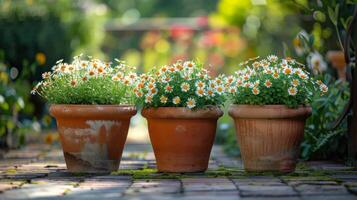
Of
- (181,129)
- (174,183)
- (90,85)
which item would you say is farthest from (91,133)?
(174,183)

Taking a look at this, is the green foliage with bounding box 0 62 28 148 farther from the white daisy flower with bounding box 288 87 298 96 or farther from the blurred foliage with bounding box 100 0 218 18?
the blurred foliage with bounding box 100 0 218 18

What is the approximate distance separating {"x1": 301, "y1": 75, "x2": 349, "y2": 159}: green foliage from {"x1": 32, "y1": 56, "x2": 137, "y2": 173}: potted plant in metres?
1.44

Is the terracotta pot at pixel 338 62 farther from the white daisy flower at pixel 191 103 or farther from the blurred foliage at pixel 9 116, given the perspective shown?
the blurred foliage at pixel 9 116

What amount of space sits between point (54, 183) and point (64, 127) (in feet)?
1.87

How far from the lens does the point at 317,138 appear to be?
4906 millimetres

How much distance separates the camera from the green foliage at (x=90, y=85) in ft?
13.3

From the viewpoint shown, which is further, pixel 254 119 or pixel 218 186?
pixel 254 119

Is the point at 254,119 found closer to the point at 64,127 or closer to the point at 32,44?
the point at 64,127

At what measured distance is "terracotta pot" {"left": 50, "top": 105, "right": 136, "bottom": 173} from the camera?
4027mm

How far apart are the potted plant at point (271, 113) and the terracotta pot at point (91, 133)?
0.68 metres

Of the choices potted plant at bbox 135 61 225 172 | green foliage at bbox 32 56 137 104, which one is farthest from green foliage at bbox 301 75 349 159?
green foliage at bbox 32 56 137 104

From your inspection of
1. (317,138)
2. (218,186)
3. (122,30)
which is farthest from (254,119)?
(122,30)

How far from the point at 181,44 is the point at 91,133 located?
8124mm

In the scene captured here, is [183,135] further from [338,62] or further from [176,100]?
[338,62]
